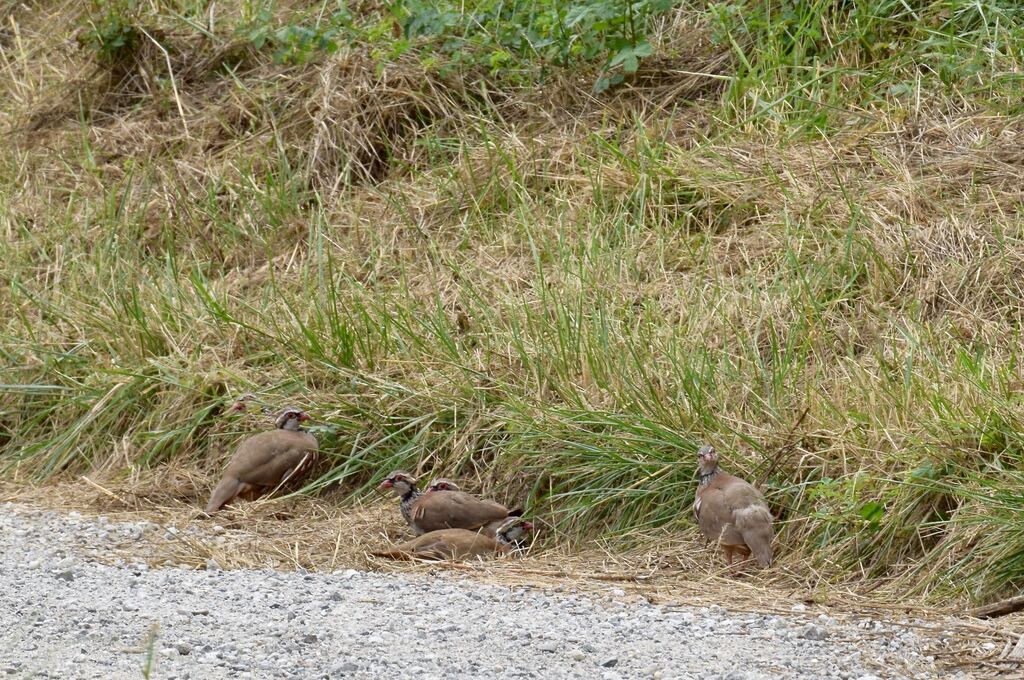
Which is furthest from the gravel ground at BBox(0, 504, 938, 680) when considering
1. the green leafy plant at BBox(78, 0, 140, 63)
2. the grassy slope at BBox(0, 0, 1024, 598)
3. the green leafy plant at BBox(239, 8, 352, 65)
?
the green leafy plant at BBox(78, 0, 140, 63)

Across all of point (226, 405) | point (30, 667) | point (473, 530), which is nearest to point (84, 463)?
point (226, 405)

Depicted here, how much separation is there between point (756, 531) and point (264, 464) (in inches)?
86.8

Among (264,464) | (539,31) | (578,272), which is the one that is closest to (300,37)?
(539,31)

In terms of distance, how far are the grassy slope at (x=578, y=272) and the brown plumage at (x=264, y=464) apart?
0.63 ft

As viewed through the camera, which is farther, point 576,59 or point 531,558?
point 576,59

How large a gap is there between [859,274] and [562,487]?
2007 millimetres

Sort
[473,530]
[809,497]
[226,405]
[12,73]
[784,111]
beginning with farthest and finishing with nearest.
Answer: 1. [12,73]
2. [784,111]
3. [226,405]
4. [473,530]
5. [809,497]

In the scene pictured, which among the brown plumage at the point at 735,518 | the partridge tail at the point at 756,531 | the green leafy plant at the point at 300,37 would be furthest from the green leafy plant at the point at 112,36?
the partridge tail at the point at 756,531

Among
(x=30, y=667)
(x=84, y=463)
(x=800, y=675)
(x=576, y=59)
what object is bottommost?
(x=84, y=463)

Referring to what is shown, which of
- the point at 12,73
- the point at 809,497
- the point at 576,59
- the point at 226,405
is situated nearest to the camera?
the point at 809,497

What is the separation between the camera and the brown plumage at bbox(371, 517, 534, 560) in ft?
17.7

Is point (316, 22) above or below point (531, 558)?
above

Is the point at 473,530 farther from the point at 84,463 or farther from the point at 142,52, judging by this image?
the point at 142,52

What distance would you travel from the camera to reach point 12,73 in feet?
36.3
